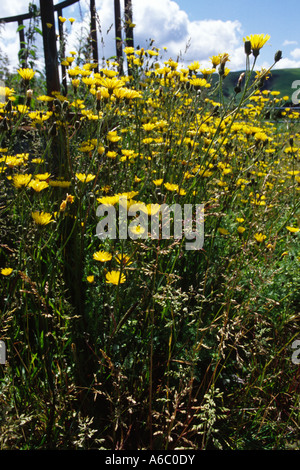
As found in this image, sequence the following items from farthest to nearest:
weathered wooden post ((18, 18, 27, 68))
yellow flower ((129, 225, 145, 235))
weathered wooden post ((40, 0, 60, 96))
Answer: weathered wooden post ((18, 18, 27, 68)) → weathered wooden post ((40, 0, 60, 96)) → yellow flower ((129, 225, 145, 235))

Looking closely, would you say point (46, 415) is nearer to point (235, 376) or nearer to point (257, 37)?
point (235, 376)

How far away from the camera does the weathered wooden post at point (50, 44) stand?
8.24 ft

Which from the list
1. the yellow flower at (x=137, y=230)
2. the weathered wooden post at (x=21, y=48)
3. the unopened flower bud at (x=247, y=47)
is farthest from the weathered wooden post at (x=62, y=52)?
the yellow flower at (x=137, y=230)

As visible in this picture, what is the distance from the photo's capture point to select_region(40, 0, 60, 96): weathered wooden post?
2511 millimetres

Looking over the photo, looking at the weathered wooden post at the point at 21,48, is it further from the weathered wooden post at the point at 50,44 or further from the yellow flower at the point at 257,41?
the yellow flower at the point at 257,41

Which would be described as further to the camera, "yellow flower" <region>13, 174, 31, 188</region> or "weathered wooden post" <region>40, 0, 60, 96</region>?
"weathered wooden post" <region>40, 0, 60, 96</region>

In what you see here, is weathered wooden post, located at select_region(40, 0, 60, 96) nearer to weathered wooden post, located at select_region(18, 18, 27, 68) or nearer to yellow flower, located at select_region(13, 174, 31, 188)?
yellow flower, located at select_region(13, 174, 31, 188)

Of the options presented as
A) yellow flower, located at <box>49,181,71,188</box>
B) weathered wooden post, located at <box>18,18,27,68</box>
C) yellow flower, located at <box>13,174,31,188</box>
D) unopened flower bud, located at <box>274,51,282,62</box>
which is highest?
weathered wooden post, located at <box>18,18,27,68</box>

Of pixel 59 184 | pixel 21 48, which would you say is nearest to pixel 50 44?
pixel 59 184

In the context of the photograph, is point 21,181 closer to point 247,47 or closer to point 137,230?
point 137,230

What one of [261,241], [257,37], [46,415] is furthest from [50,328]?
[257,37]

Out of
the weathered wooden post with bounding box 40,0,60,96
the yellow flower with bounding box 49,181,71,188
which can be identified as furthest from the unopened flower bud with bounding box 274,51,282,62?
the weathered wooden post with bounding box 40,0,60,96

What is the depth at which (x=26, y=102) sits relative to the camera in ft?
5.58

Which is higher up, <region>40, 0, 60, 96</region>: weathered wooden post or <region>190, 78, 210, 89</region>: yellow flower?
<region>40, 0, 60, 96</region>: weathered wooden post
